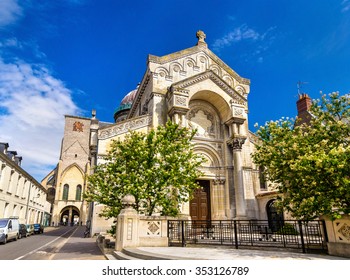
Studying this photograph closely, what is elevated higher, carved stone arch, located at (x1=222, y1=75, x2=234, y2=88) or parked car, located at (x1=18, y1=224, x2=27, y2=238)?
carved stone arch, located at (x1=222, y1=75, x2=234, y2=88)

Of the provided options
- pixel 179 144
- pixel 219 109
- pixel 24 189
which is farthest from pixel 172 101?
pixel 24 189

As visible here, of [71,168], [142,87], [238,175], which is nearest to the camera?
[238,175]

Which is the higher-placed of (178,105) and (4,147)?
(178,105)

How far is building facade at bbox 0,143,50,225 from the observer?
2624cm

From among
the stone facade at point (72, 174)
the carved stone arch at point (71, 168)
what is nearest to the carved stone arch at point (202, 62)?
the stone facade at point (72, 174)

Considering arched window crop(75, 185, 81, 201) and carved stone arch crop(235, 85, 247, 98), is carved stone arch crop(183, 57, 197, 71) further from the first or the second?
arched window crop(75, 185, 81, 201)

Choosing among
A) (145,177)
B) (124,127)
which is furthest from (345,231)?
(124,127)

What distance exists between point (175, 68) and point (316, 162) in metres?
17.7

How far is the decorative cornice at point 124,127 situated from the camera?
20297 millimetres

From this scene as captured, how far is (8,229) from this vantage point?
18.2 metres

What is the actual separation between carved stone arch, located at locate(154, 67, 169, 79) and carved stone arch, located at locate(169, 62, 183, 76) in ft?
1.50

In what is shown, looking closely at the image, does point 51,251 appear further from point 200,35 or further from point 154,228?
point 200,35

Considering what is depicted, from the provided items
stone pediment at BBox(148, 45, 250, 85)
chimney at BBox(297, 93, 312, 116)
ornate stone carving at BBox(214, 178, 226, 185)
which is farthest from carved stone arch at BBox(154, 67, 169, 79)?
chimney at BBox(297, 93, 312, 116)
